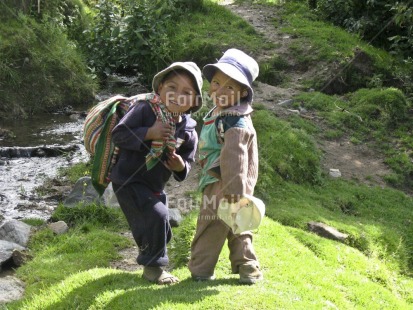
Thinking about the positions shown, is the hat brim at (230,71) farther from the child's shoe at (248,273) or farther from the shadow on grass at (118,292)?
the shadow on grass at (118,292)

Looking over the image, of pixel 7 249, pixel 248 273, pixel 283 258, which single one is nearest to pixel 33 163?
pixel 7 249

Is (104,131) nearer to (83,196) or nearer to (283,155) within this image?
(83,196)

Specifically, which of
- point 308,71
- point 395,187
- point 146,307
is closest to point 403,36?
point 308,71

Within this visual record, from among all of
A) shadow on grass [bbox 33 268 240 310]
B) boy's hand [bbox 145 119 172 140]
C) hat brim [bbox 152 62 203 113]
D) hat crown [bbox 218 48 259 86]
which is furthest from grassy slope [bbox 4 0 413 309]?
hat crown [bbox 218 48 259 86]

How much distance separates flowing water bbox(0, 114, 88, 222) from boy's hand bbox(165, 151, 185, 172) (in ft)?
13.5

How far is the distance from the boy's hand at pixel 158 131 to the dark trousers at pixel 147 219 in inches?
16.9

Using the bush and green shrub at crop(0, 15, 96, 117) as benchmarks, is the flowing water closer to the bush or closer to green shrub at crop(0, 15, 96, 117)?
green shrub at crop(0, 15, 96, 117)

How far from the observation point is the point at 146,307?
4.43m

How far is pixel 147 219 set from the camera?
4734 millimetres

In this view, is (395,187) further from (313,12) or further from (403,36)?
(313,12)

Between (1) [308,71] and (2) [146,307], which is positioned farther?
(1) [308,71]

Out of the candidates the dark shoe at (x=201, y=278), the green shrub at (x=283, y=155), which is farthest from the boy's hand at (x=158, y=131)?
the green shrub at (x=283, y=155)

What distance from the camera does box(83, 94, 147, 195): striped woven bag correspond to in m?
4.73

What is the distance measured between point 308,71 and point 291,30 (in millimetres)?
2416
